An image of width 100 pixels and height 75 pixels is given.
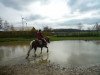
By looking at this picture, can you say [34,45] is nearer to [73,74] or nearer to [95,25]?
[73,74]

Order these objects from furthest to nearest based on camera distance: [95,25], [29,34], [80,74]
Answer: [95,25] → [29,34] → [80,74]

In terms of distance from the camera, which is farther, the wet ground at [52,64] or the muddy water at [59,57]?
the muddy water at [59,57]

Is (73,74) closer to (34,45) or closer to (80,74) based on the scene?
(80,74)

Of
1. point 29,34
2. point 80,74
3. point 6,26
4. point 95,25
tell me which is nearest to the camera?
point 80,74

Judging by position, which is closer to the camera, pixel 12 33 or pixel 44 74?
pixel 44 74

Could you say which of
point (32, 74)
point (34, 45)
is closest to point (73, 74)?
point (32, 74)

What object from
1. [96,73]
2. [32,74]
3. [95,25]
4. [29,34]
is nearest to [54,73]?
[32,74]

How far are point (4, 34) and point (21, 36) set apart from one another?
4.77 metres

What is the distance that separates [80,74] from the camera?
32.0 ft

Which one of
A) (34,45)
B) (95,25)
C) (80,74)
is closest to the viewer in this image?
(80,74)

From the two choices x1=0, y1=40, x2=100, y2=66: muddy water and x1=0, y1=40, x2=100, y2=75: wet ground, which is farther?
x1=0, y1=40, x2=100, y2=66: muddy water

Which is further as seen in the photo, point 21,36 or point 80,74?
point 21,36

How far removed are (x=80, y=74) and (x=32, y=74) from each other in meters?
2.50

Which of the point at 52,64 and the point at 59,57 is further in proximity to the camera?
the point at 59,57
